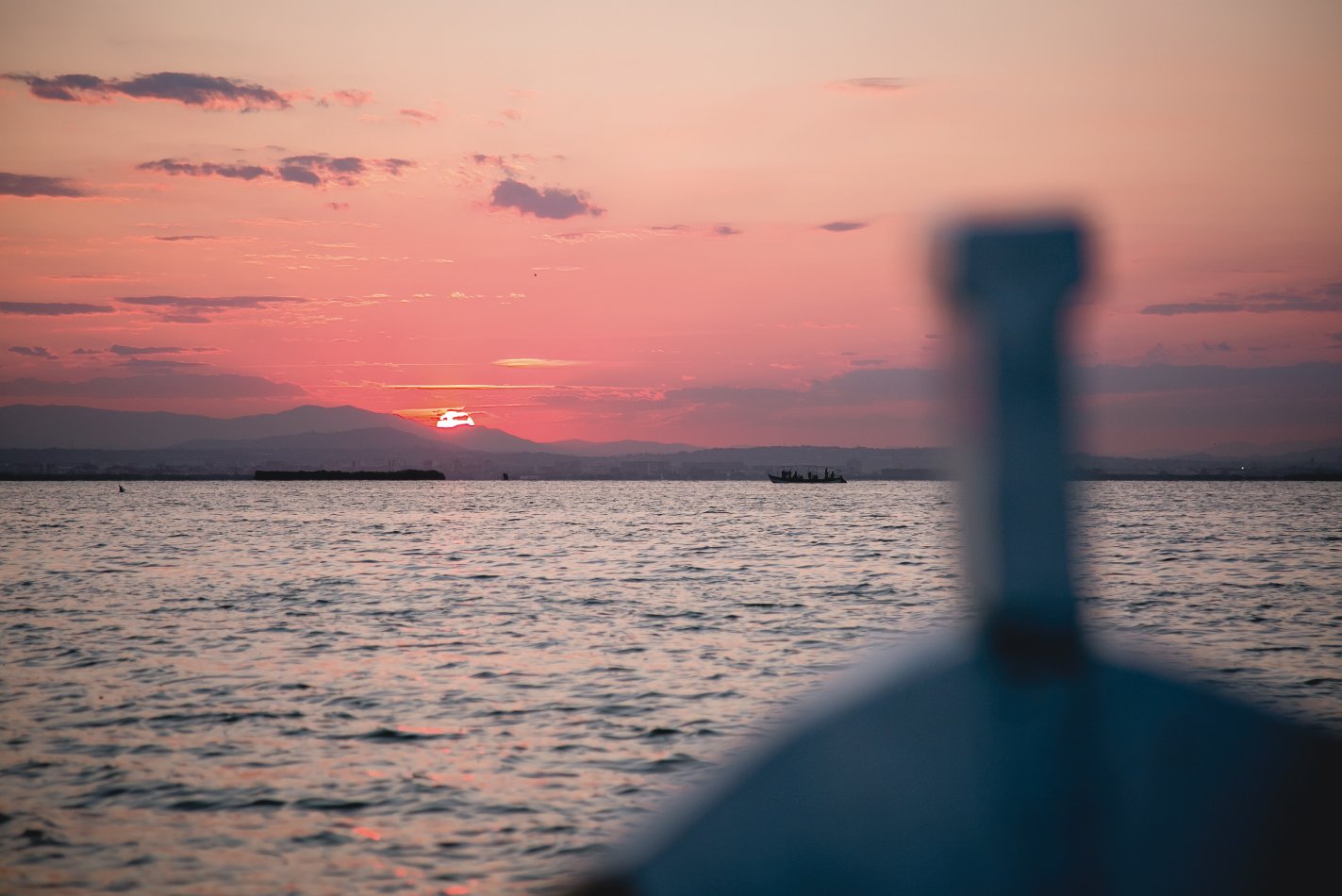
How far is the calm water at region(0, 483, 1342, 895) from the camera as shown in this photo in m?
10.9

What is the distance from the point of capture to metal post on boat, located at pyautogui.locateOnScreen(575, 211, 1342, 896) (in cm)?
156

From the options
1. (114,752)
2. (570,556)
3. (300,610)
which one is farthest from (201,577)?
(114,752)

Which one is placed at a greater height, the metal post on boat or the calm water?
the metal post on boat

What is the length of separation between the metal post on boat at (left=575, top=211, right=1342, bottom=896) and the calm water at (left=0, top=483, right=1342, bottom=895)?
13 centimetres

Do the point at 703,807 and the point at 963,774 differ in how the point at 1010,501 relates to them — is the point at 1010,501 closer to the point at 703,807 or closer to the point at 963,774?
the point at 963,774

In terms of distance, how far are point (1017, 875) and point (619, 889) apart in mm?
577

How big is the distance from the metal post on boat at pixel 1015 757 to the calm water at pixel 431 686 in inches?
5.1

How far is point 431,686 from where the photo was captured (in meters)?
20.0

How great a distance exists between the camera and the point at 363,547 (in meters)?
68.6

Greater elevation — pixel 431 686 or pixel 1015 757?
pixel 1015 757

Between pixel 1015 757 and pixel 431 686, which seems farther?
pixel 431 686

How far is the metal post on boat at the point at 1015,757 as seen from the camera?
1.56m

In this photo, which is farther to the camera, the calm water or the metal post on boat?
the calm water

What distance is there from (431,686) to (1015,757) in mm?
19433
